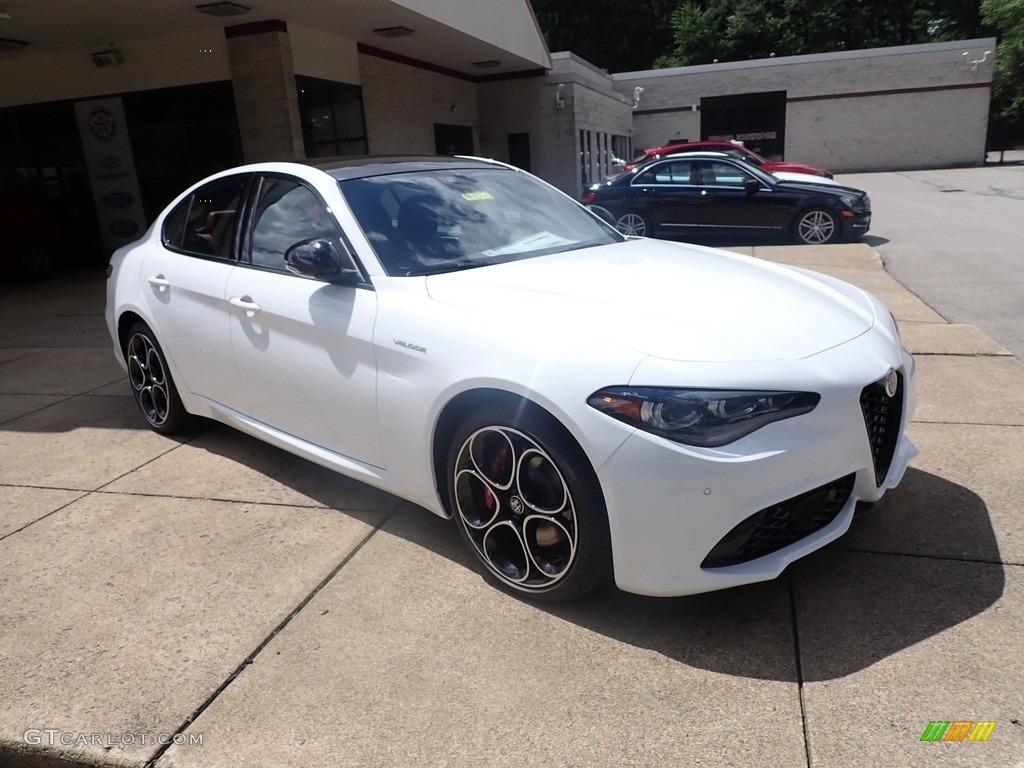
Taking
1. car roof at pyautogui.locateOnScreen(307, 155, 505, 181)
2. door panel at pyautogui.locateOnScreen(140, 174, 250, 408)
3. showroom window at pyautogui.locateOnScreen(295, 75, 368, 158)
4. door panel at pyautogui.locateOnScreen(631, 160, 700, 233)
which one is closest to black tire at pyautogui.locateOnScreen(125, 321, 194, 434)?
door panel at pyautogui.locateOnScreen(140, 174, 250, 408)

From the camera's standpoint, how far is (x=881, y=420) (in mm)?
2746

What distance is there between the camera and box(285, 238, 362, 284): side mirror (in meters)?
3.19

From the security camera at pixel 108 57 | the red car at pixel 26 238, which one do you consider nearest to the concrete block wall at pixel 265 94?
the security camera at pixel 108 57

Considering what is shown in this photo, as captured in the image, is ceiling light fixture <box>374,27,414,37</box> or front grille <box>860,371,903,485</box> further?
ceiling light fixture <box>374,27,414,37</box>

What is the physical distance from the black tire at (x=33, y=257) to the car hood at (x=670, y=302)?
12.5 metres

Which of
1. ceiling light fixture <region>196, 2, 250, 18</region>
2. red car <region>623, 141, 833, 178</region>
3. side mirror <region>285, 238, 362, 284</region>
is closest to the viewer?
side mirror <region>285, 238, 362, 284</region>

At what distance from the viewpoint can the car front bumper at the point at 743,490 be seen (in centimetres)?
238

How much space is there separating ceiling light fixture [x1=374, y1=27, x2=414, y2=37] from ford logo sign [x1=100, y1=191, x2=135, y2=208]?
530 centimetres

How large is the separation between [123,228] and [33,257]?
1688 mm

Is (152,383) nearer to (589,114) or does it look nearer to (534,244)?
(534,244)

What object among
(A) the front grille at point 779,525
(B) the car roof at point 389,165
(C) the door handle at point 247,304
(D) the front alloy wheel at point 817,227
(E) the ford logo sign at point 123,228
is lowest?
(D) the front alloy wheel at point 817,227

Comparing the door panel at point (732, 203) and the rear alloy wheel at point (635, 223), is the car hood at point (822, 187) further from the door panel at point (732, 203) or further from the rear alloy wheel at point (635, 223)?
the rear alloy wheel at point (635, 223)

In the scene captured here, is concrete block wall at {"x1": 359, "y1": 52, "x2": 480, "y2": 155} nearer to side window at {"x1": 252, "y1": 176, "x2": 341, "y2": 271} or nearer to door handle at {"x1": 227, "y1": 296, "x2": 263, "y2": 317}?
side window at {"x1": 252, "y1": 176, "x2": 341, "y2": 271}

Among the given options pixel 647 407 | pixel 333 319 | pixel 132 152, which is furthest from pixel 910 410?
pixel 132 152
